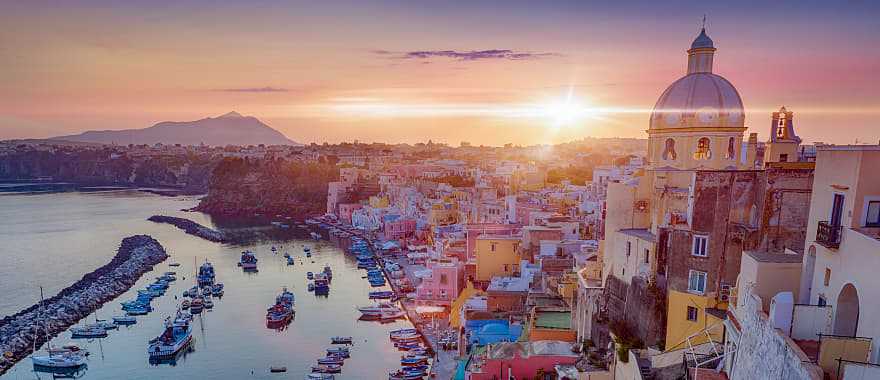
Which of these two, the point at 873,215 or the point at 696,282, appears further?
the point at 696,282

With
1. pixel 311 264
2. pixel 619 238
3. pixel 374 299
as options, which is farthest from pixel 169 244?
pixel 619 238

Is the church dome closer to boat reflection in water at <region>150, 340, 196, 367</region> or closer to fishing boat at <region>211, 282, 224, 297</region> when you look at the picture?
boat reflection in water at <region>150, 340, 196, 367</region>

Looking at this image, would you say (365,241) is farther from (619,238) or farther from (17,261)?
(619,238)

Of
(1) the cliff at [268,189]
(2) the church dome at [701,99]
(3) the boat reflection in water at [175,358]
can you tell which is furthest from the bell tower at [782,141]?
(1) the cliff at [268,189]

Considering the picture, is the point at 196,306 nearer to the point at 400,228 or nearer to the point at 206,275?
the point at 206,275

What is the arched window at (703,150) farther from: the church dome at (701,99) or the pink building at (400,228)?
the pink building at (400,228)

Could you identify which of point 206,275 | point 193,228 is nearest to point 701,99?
point 206,275
